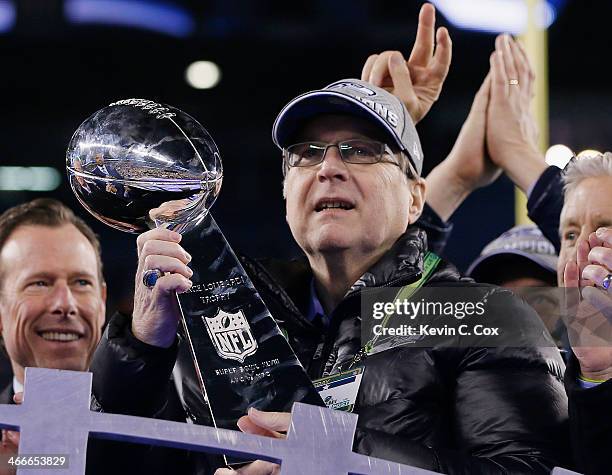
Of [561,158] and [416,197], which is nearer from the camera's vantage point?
[416,197]

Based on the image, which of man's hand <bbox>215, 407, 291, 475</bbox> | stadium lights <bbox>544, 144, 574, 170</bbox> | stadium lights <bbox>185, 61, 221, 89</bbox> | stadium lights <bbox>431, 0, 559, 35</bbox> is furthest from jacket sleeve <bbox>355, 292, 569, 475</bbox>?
stadium lights <bbox>185, 61, 221, 89</bbox>

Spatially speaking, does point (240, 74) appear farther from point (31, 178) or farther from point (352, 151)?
point (352, 151)

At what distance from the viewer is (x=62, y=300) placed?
108 inches

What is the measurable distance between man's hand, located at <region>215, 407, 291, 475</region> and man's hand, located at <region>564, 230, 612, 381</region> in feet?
1.56

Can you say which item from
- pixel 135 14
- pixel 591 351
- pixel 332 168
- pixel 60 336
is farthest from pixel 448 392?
pixel 135 14

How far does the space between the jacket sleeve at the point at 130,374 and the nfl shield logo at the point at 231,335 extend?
0.13m

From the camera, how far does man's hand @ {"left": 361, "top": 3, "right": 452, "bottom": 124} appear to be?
2.84 meters

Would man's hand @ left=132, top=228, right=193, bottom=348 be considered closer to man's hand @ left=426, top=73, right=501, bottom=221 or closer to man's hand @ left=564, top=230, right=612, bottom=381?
man's hand @ left=564, top=230, right=612, bottom=381

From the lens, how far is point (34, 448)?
52.1 inches

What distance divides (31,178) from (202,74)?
208cm

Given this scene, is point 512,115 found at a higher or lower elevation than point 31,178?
lower

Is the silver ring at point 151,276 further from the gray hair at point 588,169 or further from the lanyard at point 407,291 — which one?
the gray hair at point 588,169

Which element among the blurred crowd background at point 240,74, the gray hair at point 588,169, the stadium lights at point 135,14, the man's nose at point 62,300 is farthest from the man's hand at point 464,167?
the stadium lights at point 135,14

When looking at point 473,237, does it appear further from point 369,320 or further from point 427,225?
point 369,320
